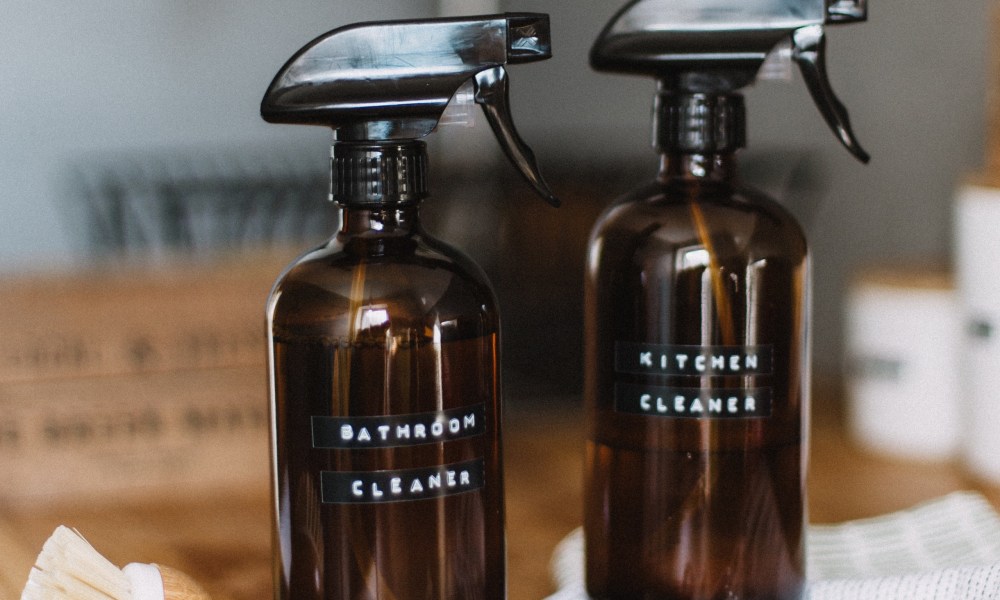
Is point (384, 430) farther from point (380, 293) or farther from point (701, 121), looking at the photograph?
point (701, 121)

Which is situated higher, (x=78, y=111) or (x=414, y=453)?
(x=78, y=111)

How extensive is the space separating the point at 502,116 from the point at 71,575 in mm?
190

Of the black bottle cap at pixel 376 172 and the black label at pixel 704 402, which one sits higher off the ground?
the black bottle cap at pixel 376 172

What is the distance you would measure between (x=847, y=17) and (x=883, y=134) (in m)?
0.41

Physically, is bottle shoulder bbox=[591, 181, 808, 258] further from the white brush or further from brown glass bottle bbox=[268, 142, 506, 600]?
the white brush

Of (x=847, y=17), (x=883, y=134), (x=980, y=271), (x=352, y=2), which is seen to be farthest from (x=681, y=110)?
(x=352, y=2)

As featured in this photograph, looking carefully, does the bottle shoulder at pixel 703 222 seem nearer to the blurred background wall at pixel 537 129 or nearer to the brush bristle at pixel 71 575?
the brush bristle at pixel 71 575

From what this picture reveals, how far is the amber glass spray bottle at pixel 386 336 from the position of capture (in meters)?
0.34

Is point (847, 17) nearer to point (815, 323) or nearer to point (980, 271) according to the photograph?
point (980, 271)

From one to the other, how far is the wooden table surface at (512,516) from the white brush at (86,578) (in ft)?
0.44

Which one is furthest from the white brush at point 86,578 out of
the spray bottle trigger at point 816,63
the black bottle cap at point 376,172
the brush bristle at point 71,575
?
the spray bottle trigger at point 816,63

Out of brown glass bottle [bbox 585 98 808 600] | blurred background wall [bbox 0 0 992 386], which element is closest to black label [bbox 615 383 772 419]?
brown glass bottle [bbox 585 98 808 600]

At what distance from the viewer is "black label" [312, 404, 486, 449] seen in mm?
340

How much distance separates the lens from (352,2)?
0.96 meters
